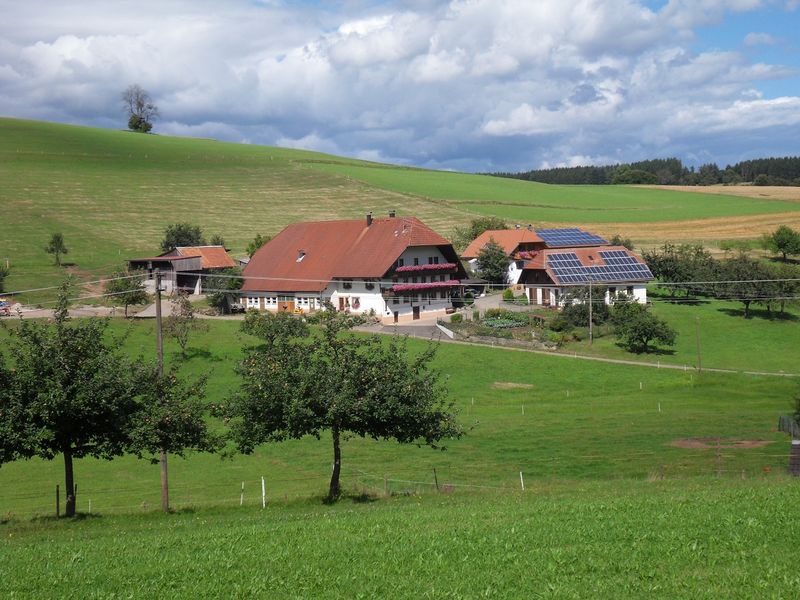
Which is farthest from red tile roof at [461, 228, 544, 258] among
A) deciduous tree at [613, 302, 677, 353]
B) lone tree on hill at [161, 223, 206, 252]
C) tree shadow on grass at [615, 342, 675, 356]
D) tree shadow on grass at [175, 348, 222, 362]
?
tree shadow on grass at [175, 348, 222, 362]

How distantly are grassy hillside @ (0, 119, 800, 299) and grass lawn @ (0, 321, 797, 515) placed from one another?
4403 cm

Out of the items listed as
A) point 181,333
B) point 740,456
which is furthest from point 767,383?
point 181,333

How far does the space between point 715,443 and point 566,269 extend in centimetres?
4548

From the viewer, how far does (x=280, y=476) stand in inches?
1411

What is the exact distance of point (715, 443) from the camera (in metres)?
38.4

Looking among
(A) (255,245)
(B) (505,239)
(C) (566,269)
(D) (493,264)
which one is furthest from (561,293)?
(A) (255,245)

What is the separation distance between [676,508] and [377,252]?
201 feet

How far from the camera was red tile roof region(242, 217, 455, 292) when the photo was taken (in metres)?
78.2

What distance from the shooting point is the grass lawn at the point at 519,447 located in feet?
108

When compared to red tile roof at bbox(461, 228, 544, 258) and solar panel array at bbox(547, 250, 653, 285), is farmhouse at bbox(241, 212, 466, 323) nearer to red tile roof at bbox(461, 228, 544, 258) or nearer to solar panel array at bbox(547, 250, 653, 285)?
solar panel array at bbox(547, 250, 653, 285)

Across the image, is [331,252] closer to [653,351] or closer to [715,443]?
[653,351]

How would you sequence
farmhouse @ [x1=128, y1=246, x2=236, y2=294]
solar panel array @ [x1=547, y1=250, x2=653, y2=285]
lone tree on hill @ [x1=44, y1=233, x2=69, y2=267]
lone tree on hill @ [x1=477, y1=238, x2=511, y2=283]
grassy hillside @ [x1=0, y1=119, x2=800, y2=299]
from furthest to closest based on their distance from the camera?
grassy hillside @ [x1=0, y1=119, x2=800, y2=299] < lone tree on hill @ [x1=477, y1=238, x2=511, y2=283] < lone tree on hill @ [x1=44, y1=233, x2=69, y2=267] < farmhouse @ [x1=128, y1=246, x2=236, y2=294] < solar panel array @ [x1=547, y1=250, x2=653, y2=285]

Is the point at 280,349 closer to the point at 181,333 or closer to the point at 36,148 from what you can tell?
the point at 181,333

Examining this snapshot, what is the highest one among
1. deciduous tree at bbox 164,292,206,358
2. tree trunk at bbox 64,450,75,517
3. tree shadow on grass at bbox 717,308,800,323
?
deciduous tree at bbox 164,292,206,358
